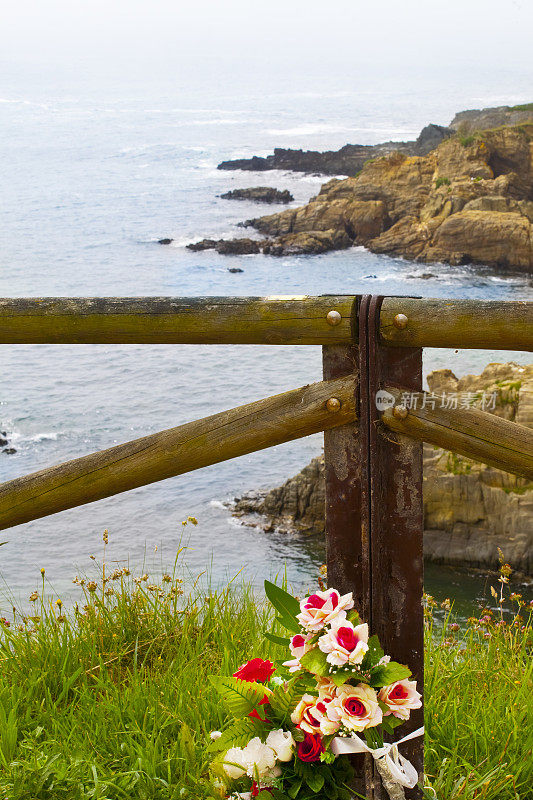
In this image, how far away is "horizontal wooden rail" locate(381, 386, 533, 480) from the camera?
6.40 ft

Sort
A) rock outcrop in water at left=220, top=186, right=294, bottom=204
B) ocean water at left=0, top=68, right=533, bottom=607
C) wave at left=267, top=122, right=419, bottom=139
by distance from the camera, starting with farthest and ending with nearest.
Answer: wave at left=267, top=122, right=419, bottom=139 → rock outcrop in water at left=220, top=186, right=294, bottom=204 → ocean water at left=0, top=68, right=533, bottom=607

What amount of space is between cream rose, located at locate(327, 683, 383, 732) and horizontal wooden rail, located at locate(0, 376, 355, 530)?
55 cm

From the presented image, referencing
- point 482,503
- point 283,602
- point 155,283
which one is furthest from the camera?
point 155,283

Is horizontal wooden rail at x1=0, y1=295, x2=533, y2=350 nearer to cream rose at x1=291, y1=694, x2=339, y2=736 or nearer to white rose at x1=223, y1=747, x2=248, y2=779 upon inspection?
cream rose at x1=291, y1=694, x2=339, y2=736

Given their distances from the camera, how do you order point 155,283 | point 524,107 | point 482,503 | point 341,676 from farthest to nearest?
point 524,107 → point 155,283 → point 482,503 → point 341,676

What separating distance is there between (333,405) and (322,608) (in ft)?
1.44

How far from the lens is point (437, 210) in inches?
1049

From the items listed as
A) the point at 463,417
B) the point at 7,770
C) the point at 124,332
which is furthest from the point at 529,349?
the point at 7,770

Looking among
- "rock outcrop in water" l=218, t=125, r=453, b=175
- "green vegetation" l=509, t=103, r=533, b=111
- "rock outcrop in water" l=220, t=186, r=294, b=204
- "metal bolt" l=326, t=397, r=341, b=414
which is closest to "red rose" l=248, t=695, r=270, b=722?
"metal bolt" l=326, t=397, r=341, b=414

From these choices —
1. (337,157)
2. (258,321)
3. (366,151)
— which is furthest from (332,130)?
(258,321)

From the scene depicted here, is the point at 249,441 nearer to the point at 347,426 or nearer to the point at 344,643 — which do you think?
the point at 347,426

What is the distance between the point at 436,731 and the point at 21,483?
1299mm

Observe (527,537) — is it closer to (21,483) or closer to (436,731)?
(436,731)

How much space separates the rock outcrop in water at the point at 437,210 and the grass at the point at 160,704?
73.7 ft
